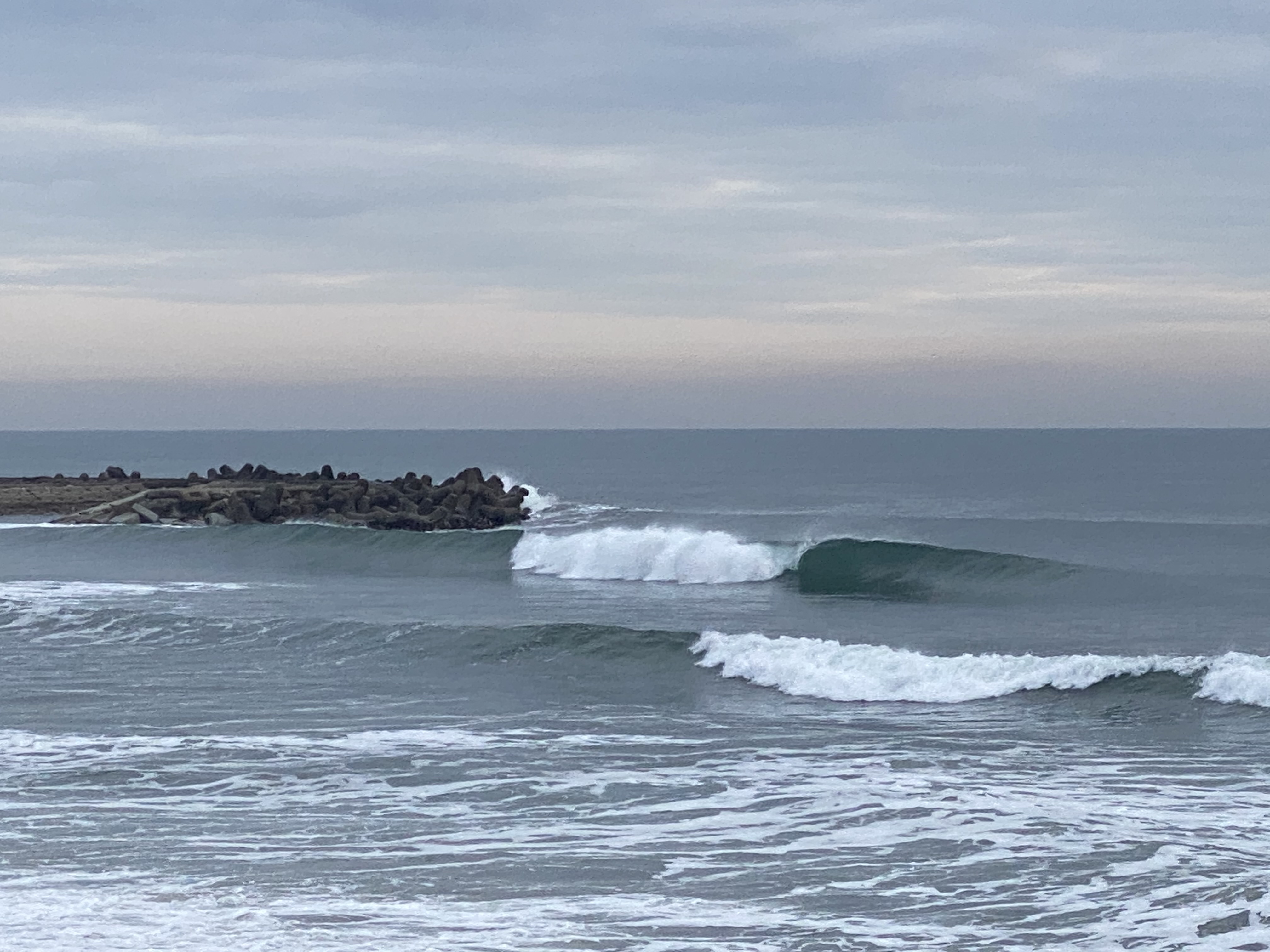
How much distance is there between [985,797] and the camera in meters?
11.9

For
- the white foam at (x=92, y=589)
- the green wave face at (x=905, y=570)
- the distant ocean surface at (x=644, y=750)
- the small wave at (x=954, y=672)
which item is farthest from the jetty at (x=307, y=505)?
the small wave at (x=954, y=672)

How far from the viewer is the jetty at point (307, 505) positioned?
41.3 meters

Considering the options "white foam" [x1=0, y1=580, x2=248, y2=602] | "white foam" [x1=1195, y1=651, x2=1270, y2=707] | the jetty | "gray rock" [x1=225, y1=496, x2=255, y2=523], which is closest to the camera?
"white foam" [x1=1195, y1=651, x2=1270, y2=707]

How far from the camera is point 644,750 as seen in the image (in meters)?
14.0

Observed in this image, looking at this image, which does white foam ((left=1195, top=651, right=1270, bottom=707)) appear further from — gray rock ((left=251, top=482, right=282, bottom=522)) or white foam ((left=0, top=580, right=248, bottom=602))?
gray rock ((left=251, top=482, right=282, bottom=522))

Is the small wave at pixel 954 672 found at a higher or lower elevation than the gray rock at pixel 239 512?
lower

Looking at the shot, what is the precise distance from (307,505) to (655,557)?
45.7 feet

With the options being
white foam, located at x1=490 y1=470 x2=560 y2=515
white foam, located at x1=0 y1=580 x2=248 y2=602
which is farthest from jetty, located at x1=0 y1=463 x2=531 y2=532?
white foam, located at x1=0 y1=580 x2=248 y2=602

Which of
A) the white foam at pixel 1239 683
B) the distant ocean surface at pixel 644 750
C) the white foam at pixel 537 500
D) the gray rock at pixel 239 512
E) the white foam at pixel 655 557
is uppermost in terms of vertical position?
the white foam at pixel 537 500

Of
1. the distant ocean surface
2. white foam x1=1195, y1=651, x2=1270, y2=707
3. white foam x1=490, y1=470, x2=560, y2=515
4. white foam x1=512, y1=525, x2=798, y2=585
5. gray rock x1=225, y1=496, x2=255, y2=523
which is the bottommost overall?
the distant ocean surface

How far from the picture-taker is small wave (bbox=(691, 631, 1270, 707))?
1664 centimetres

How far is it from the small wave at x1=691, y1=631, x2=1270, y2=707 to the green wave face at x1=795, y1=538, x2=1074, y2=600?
352 inches

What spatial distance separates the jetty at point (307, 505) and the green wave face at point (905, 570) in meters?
13.0

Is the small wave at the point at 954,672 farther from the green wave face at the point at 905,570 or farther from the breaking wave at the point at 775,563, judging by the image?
the breaking wave at the point at 775,563
